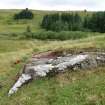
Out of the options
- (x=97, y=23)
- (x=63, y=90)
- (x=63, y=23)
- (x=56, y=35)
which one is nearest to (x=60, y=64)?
(x=63, y=90)

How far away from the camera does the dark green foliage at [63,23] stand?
134 metres

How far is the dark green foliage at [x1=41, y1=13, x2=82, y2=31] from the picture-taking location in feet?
441

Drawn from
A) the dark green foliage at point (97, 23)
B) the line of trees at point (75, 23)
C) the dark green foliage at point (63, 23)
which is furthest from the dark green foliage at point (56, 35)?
the dark green foliage at point (63, 23)

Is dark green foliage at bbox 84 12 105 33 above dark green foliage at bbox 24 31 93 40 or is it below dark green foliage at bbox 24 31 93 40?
above

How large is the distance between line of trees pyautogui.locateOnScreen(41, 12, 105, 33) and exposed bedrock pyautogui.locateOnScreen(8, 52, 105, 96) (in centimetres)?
9599

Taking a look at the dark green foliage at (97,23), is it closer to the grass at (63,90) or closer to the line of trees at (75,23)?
the line of trees at (75,23)

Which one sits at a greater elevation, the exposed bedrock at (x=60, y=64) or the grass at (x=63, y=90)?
the exposed bedrock at (x=60, y=64)

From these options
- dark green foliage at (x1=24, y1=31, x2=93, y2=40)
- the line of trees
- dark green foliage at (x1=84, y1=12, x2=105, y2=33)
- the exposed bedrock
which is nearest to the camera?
the exposed bedrock

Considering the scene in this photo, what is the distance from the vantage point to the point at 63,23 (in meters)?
140

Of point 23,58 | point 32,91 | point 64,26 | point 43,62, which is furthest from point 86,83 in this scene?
point 64,26

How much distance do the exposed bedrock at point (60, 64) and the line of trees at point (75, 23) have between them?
315ft

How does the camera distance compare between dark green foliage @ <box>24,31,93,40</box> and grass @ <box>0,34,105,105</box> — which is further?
dark green foliage @ <box>24,31,93,40</box>

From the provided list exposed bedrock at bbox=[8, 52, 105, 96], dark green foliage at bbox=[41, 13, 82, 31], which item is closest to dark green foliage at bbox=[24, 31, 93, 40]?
dark green foliage at bbox=[41, 13, 82, 31]

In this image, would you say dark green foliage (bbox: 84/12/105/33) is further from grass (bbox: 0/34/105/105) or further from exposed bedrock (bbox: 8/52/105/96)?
grass (bbox: 0/34/105/105)
